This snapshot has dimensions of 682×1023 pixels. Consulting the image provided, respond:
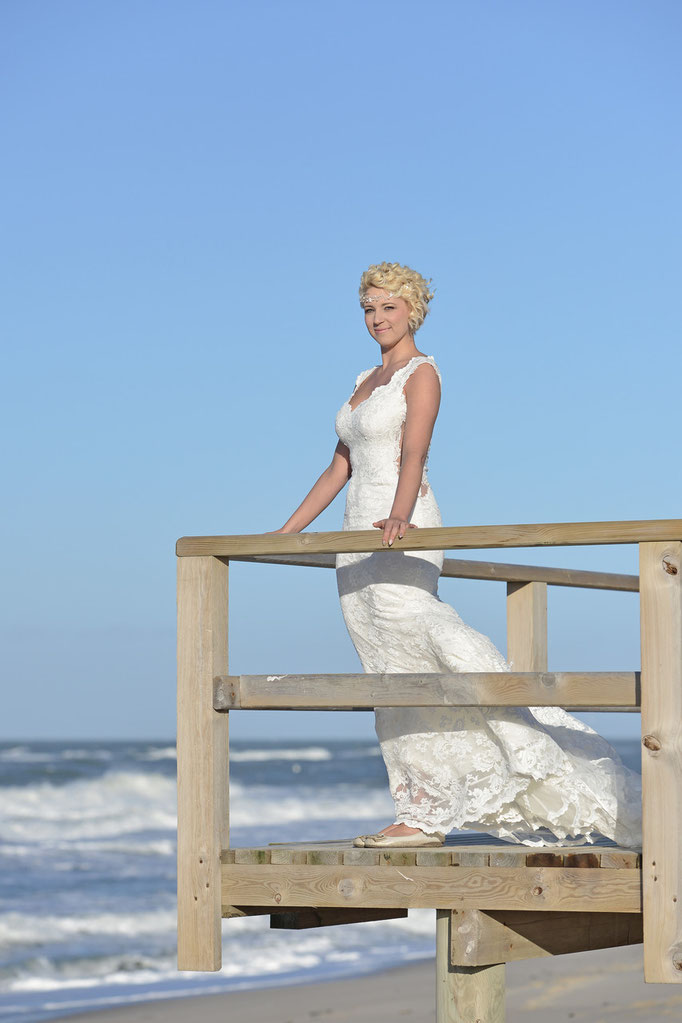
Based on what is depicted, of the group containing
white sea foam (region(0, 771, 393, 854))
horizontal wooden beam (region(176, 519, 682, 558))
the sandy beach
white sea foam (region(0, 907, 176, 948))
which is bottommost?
white sea foam (region(0, 771, 393, 854))

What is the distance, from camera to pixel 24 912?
1678cm

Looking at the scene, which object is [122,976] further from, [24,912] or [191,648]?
[191,648]

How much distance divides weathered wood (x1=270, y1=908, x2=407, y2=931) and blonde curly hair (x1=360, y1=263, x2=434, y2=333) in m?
2.11

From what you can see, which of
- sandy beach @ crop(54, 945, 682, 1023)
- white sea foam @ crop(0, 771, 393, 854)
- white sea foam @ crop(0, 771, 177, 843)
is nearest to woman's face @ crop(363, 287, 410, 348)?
sandy beach @ crop(54, 945, 682, 1023)

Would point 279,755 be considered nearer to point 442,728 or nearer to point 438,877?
point 442,728

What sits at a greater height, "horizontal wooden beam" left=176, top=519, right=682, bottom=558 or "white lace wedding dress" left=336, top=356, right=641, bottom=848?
"horizontal wooden beam" left=176, top=519, right=682, bottom=558

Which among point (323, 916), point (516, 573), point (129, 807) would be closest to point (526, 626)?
point (516, 573)

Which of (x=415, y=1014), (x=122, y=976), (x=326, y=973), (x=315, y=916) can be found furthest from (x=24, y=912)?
(x=315, y=916)

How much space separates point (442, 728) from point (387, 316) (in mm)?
1454

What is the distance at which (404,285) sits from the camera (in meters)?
5.40

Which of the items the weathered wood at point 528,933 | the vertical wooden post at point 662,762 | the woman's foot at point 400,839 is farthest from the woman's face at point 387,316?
the weathered wood at point 528,933

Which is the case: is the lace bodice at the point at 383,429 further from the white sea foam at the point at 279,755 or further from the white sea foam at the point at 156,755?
the white sea foam at the point at 279,755

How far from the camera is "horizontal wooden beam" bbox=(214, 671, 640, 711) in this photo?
4559 mm

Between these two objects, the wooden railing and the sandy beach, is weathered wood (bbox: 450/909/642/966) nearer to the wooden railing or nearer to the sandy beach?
the wooden railing
